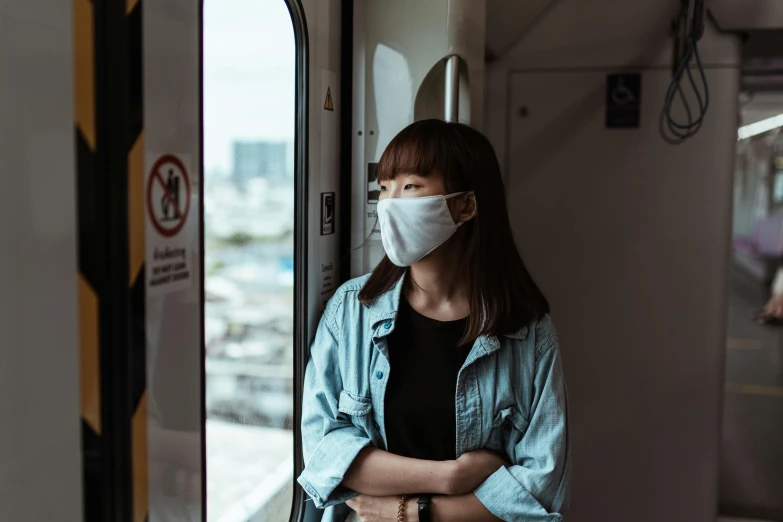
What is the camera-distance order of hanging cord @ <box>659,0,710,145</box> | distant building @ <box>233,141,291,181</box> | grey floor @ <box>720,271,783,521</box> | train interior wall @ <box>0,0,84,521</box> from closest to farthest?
1. train interior wall @ <box>0,0,84,521</box>
2. distant building @ <box>233,141,291,181</box>
3. hanging cord @ <box>659,0,710,145</box>
4. grey floor @ <box>720,271,783,521</box>

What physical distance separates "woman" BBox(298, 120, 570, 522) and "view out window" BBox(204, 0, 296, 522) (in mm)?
161

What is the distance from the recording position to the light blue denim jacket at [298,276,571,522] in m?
1.81

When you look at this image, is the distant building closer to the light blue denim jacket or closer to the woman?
the woman

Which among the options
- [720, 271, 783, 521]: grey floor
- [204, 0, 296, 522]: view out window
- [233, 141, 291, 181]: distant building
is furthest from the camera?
[720, 271, 783, 521]: grey floor

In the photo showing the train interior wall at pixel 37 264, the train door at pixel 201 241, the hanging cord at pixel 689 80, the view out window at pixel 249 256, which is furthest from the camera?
the hanging cord at pixel 689 80

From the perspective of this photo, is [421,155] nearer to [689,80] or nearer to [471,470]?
[471,470]

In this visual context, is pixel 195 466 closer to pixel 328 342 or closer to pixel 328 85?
pixel 328 342

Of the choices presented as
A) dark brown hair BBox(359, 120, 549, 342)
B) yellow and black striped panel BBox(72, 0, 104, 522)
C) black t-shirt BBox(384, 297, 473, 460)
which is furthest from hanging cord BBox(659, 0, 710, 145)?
yellow and black striped panel BBox(72, 0, 104, 522)

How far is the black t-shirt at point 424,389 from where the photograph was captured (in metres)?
1.84

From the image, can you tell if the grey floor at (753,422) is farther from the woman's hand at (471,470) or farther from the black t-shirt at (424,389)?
the black t-shirt at (424,389)

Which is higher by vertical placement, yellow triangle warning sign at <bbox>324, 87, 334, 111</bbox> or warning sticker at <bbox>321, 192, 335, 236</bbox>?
yellow triangle warning sign at <bbox>324, 87, 334, 111</bbox>

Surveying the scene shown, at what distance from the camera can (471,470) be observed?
1812 millimetres

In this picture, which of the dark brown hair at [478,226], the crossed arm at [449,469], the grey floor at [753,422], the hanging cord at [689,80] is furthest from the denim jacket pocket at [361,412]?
the grey floor at [753,422]

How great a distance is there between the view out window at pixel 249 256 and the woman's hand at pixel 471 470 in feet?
1.66
